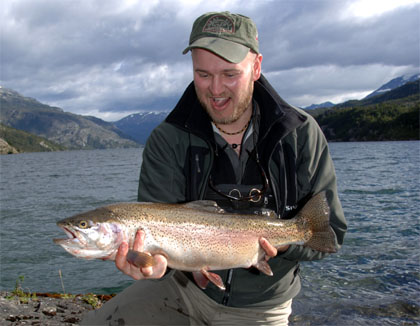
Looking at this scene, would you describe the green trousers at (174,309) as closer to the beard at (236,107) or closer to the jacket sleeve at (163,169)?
the jacket sleeve at (163,169)

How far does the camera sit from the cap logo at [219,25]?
4277 mm

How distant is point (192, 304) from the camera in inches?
172

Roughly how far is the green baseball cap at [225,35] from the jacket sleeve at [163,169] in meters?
1.01

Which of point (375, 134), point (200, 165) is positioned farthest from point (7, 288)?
point (375, 134)

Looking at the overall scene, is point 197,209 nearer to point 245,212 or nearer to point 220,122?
point 245,212

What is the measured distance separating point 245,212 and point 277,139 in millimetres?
872

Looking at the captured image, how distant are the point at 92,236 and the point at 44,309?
3.53m

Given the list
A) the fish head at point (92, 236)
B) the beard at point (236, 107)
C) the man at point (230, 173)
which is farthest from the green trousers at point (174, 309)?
the beard at point (236, 107)

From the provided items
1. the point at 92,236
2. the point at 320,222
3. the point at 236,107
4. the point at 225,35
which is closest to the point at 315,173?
the point at 320,222

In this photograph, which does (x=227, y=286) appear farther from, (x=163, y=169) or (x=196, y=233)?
(x=163, y=169)

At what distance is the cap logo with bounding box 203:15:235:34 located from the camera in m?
4.28

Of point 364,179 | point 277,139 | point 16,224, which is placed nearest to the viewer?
point 277,139

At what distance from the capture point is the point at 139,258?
348 cm

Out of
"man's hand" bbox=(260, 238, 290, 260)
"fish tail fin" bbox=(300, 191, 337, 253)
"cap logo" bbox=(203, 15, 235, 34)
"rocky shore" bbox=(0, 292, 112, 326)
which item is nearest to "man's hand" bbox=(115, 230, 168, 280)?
"man's hand" bbox=(260, 238, 290, 260)
